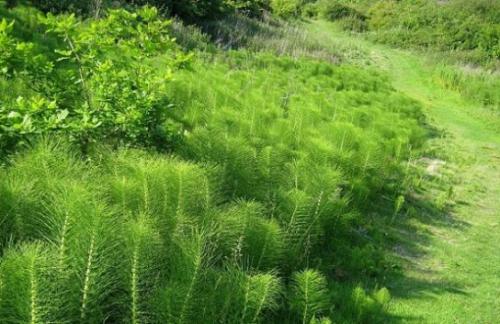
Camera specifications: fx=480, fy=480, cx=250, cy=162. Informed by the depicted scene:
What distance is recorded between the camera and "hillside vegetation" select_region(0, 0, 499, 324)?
2.19m

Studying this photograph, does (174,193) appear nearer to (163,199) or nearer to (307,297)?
(163,199)

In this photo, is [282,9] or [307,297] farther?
[282,9]

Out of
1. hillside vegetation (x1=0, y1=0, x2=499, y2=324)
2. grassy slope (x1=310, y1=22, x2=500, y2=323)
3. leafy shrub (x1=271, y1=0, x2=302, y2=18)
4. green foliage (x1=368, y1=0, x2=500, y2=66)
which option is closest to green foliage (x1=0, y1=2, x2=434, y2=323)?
hillside vegetation (x1=0, y1=0, x2=499, y2=324)

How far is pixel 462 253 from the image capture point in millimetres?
5188

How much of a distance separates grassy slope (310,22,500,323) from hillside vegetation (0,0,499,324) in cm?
25

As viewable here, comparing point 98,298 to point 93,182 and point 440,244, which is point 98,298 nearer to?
point 93,182

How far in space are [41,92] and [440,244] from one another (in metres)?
4.32

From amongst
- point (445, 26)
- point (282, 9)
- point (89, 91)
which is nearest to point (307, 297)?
point (89, 91)

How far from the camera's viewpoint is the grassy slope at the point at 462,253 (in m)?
4.05

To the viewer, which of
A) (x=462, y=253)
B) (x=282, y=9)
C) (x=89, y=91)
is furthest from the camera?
(x=282, y=9)

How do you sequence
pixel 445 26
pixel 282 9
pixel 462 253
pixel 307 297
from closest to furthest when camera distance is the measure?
pixel 307 297 < pixel 462 253 < pixel 445 26 < pixel 282 9

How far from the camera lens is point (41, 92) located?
3736 millimetres

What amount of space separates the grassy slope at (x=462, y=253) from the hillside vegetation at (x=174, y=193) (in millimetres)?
248

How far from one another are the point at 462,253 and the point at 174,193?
3.59 metres
